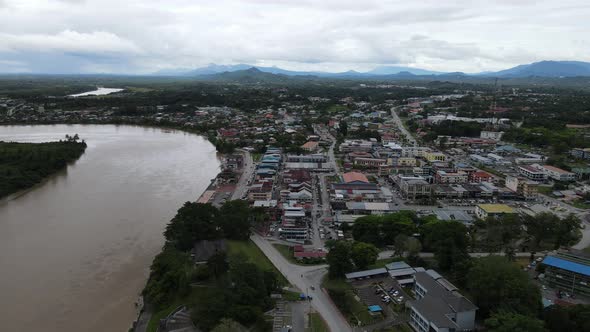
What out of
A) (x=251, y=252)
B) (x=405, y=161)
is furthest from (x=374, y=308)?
(x=405, y=161)

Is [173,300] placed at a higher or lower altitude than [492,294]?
lower

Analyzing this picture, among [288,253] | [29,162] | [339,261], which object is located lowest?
Answer: [288,253]

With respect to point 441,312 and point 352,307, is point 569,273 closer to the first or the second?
point 441,312

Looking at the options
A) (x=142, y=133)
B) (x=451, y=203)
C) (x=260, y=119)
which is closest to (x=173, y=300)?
(x=451, y=203)

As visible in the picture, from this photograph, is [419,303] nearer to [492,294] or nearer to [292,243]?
[492,294]

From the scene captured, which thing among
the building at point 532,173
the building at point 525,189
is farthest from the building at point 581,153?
the building at point 525,189

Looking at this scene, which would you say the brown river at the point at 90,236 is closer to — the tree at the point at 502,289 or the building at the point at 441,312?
the building at the point at 441,312
